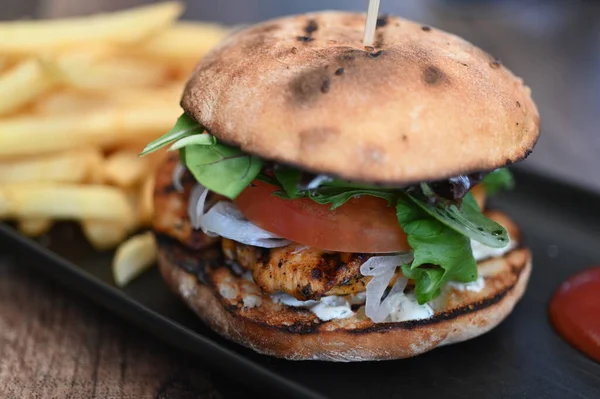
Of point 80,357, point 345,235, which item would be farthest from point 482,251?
point 80,357

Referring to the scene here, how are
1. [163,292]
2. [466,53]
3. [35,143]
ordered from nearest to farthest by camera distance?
[466,53]
[163,292]
[35,143]

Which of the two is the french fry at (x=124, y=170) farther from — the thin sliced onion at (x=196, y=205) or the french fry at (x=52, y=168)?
the thin sliced onion at (x=196, y=205)

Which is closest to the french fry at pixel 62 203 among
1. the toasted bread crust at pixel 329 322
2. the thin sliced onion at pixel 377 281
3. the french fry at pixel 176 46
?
the toasted bread crust at pixel 329 322

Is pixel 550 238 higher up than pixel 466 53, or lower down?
lower down

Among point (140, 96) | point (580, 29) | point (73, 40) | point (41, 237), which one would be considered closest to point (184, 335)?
point (41, 237)

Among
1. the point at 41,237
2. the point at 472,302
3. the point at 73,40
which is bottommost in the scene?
the point at 41,237

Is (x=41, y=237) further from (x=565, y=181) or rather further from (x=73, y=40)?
(x=565, y=181)

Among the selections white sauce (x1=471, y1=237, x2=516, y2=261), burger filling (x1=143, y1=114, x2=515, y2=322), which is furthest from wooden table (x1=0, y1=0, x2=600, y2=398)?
white sauce (x1=471, y1=237, x2=516, y2=261)

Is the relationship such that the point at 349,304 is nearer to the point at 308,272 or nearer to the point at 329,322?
the point at 329,322
